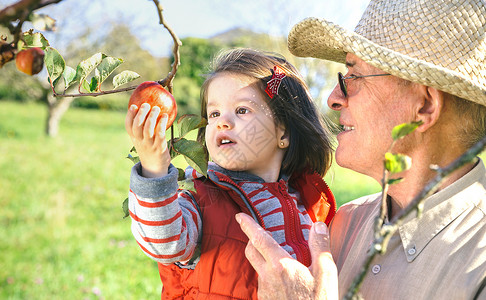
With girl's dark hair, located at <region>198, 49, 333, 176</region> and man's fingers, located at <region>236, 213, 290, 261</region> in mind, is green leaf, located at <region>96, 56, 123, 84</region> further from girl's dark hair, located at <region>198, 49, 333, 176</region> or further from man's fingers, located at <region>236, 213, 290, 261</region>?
girl's dark hair, located at <region>198, 49, 333, 176</region>

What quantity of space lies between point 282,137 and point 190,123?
806 mm

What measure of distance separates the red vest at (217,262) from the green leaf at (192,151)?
19.0 inches

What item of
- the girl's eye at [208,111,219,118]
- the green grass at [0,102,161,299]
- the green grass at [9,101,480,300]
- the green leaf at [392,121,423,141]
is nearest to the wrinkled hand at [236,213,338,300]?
the green leaf at [392,121,423,141]

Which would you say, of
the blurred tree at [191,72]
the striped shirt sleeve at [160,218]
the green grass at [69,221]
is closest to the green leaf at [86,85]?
the striped shirt sleeve at [160,218]

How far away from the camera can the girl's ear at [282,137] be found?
6.47ft

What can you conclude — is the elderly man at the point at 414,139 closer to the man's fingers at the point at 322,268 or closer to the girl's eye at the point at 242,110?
the man's fingers at the point at 322,268

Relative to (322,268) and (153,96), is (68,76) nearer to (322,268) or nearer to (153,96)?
(153,96)

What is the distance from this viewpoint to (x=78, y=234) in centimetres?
571

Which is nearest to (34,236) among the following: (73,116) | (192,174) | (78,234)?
(78,234)

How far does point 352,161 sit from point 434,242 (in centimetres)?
34

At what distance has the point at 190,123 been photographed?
1243 millimetres

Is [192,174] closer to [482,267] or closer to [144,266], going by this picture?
[482,267]

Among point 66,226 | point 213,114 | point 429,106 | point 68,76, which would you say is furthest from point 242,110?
point 66,226

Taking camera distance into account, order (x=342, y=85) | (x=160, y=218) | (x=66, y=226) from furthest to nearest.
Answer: (x=66, y=226) → (x=342, y=85) → (x=160, y=218)
